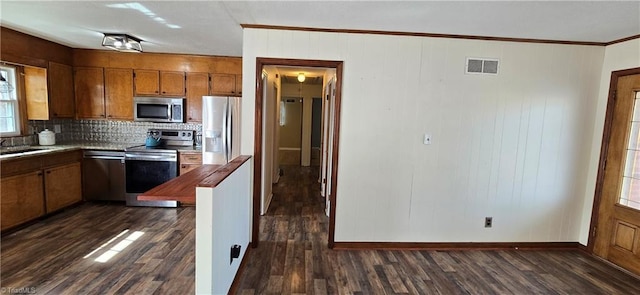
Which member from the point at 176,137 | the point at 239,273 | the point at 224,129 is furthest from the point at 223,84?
the point at 239,273

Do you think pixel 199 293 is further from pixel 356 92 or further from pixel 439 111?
pixel 439 111

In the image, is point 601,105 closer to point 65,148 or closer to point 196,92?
point 196,92

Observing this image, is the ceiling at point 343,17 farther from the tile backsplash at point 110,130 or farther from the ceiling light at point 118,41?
the tile backsplash at point 110,130

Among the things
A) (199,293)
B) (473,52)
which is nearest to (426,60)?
(473,52)

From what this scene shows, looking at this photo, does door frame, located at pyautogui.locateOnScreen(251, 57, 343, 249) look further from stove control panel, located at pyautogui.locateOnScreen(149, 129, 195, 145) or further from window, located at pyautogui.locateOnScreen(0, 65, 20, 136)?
window, located at pyautogui.locateOnScreen(0, 65, 20, 136)

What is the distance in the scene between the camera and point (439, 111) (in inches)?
122

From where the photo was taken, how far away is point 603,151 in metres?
3.14

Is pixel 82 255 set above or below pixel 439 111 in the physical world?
below

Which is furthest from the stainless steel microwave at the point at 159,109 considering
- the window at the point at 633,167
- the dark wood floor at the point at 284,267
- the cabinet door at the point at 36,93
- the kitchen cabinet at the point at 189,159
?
the window at the point at 633,167

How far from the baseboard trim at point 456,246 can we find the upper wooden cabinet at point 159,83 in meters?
3.44

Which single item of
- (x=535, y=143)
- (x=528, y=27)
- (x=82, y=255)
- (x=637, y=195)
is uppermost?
(x=528, y=27)

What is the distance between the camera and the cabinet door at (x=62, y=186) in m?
3.69

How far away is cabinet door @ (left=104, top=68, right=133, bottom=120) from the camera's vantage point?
452 centimetres

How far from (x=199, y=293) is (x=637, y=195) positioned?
401cm
